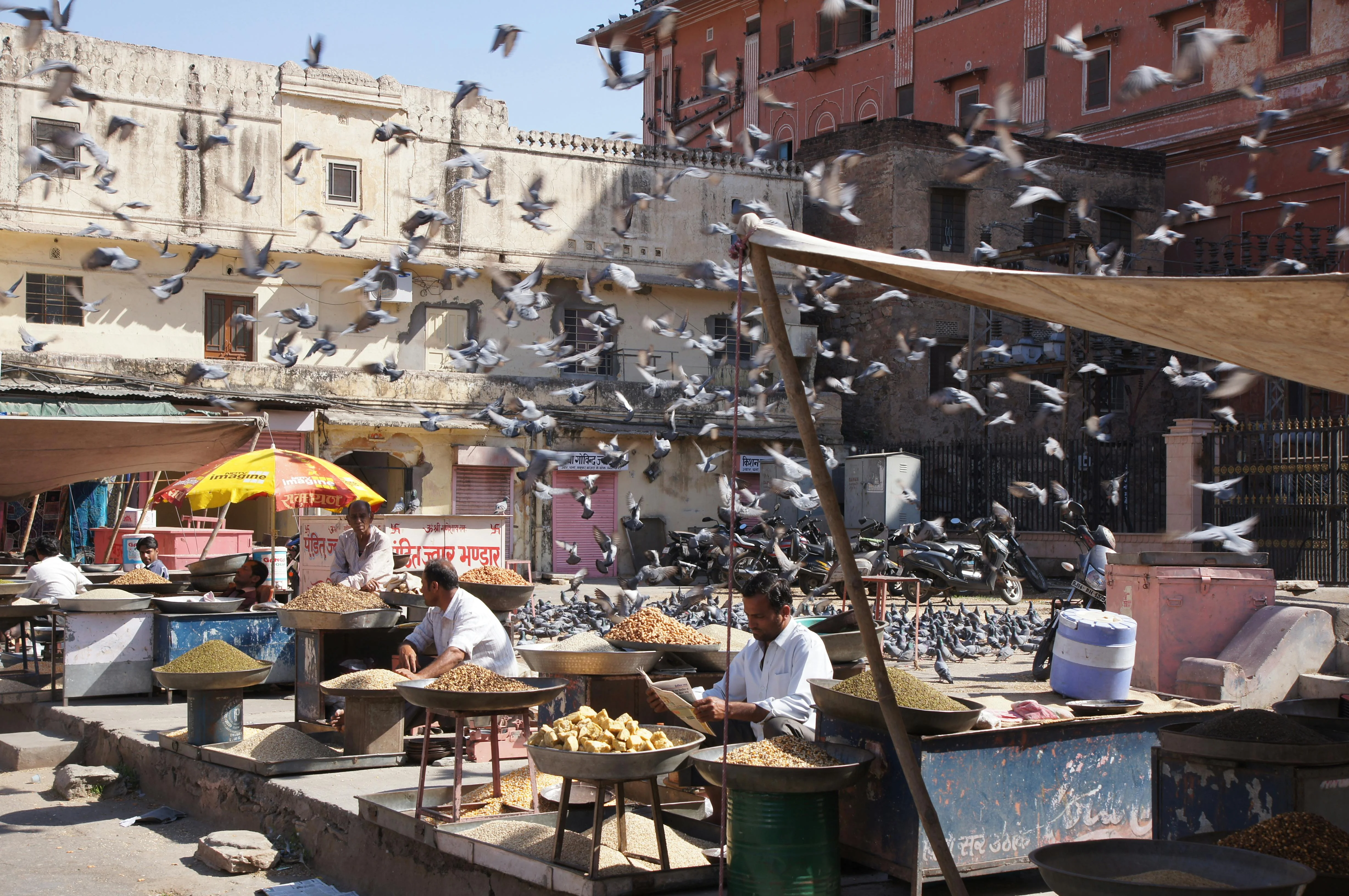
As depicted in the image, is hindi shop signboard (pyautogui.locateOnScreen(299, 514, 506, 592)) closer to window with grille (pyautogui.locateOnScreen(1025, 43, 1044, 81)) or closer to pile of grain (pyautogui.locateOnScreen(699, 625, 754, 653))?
pile of grain (pyautogui.locateOnScreen(699, 625, 754, 653))

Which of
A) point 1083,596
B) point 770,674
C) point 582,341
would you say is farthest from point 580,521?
point 770,674

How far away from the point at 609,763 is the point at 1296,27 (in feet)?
83.0

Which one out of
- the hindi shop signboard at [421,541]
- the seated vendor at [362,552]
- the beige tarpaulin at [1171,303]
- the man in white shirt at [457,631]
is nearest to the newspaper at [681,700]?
the man in white shirt at [457,631]

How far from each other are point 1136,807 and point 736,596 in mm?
12139

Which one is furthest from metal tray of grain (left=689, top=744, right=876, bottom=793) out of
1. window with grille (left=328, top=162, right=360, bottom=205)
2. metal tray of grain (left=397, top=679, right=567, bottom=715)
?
window with grille (left=328, top=162, right=360, bottom=205)

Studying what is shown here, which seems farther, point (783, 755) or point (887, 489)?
point (887, 489)

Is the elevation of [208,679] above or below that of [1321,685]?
above

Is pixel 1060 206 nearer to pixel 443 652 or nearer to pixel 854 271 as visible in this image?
pixel 443 652

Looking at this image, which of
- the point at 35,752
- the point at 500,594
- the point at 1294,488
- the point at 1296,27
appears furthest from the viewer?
the point at 1296,27

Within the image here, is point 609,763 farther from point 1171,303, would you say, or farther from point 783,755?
point 1171,303

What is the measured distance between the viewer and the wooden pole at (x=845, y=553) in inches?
145

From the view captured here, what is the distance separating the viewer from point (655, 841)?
4984 millimetres

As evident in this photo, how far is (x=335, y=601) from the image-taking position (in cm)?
784

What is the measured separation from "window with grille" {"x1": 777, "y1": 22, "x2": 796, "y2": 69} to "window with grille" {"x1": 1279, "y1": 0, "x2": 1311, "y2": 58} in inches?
477
